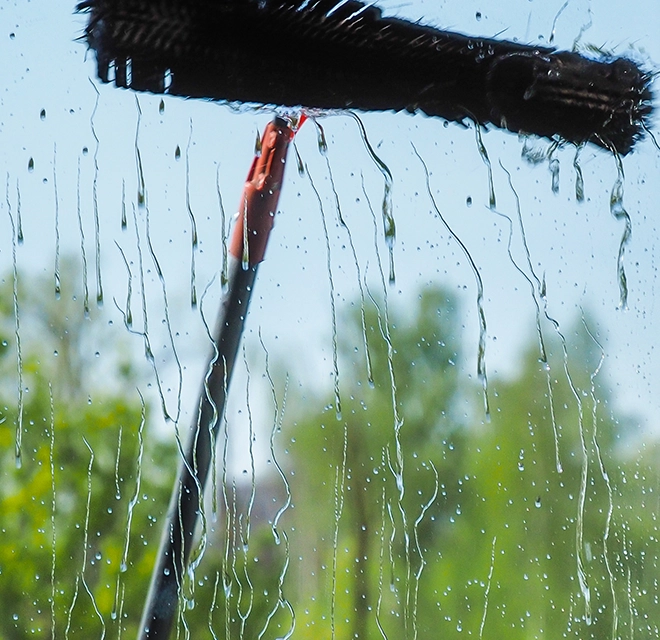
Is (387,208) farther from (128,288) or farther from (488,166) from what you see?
(128,288)

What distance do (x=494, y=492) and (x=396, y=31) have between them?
0.69m

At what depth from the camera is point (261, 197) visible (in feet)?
3.18

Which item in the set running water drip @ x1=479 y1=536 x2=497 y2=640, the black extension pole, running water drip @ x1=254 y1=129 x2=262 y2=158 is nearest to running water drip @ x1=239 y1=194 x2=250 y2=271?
the black extension pole

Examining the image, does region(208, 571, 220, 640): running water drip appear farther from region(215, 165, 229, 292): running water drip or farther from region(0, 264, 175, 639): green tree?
region(215, 165, 229, 292): running water drip

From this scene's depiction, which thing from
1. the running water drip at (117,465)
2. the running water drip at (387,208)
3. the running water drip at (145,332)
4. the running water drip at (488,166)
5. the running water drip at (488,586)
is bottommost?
the running water drip at (488,586)

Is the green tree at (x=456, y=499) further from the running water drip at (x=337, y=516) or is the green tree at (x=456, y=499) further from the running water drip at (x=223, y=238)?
the running water drip at (x=223, y=238)

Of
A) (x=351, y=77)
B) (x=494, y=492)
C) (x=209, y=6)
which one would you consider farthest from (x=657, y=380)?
(x=209, y=6)

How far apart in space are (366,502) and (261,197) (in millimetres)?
456

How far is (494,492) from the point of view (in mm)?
1169

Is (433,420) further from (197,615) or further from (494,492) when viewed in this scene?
(197,615)

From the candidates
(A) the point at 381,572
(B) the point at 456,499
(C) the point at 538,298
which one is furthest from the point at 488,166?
(A) the point at 381,572

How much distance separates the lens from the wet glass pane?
3.23 ft

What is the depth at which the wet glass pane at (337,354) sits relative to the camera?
98cm

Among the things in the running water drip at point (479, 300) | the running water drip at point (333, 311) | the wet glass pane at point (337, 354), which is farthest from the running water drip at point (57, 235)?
the running water drip at point (479, 300)
